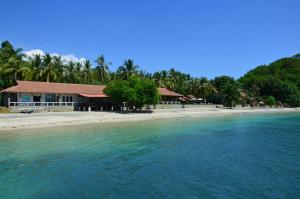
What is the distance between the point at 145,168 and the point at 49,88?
3331 cm

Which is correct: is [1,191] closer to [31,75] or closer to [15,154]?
[15,154]

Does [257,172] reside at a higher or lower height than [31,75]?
lower

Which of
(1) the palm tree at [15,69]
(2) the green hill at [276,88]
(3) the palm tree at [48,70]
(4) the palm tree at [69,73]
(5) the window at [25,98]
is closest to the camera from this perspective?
(5) the window at [25,98]

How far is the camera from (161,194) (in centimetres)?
1061

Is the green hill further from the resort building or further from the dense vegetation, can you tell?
the resort building

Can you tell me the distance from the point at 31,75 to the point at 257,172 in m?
46.9

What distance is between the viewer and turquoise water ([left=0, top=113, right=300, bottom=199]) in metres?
11.0

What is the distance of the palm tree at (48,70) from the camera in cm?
5494

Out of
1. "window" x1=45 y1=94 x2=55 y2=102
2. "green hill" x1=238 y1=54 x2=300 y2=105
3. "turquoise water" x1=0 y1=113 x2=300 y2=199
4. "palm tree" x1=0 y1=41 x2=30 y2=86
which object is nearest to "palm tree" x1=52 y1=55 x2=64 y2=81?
"palm tree" x1=0 y1=41 x2=30 y2=86

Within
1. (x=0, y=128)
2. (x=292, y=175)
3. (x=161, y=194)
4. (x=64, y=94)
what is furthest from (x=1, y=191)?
(x=64, y=94)

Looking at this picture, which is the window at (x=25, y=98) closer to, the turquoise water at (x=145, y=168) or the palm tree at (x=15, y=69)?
the palm tree at (x=15, y=69)

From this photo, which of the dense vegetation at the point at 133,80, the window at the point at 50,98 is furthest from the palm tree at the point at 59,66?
the window at the point at 50,98

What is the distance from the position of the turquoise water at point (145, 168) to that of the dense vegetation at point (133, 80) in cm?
2400

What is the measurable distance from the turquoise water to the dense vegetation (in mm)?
23995
